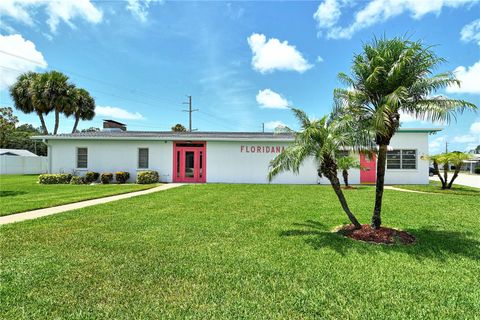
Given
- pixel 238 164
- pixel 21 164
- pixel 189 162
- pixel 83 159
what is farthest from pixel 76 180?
pixel 21 164

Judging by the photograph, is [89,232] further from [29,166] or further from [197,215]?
[29,166]

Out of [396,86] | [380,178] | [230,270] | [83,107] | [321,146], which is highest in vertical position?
[83,107]

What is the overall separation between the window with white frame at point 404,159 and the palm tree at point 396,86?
14.2 m

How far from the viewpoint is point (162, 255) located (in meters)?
4.85

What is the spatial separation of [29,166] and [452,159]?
39.2 m

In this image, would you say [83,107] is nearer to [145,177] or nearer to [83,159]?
[83,159]

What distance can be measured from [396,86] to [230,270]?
5.13 meters

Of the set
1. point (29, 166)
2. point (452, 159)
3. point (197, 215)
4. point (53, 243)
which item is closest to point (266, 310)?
point (53, 243)

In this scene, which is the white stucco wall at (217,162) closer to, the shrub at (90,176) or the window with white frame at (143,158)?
the window with white frame at (143,158)

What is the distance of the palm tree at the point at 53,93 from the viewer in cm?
2709

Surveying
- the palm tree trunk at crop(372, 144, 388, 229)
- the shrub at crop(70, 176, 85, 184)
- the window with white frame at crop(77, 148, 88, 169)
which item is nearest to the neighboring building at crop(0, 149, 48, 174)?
the window with white frame at crop(77, 148, 88, 169)

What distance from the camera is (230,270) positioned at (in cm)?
425

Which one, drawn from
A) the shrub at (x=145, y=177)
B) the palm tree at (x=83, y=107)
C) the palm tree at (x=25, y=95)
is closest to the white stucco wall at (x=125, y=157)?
the shrub at (x=145, y=177)

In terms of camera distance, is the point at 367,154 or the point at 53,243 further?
the point at 367,154
